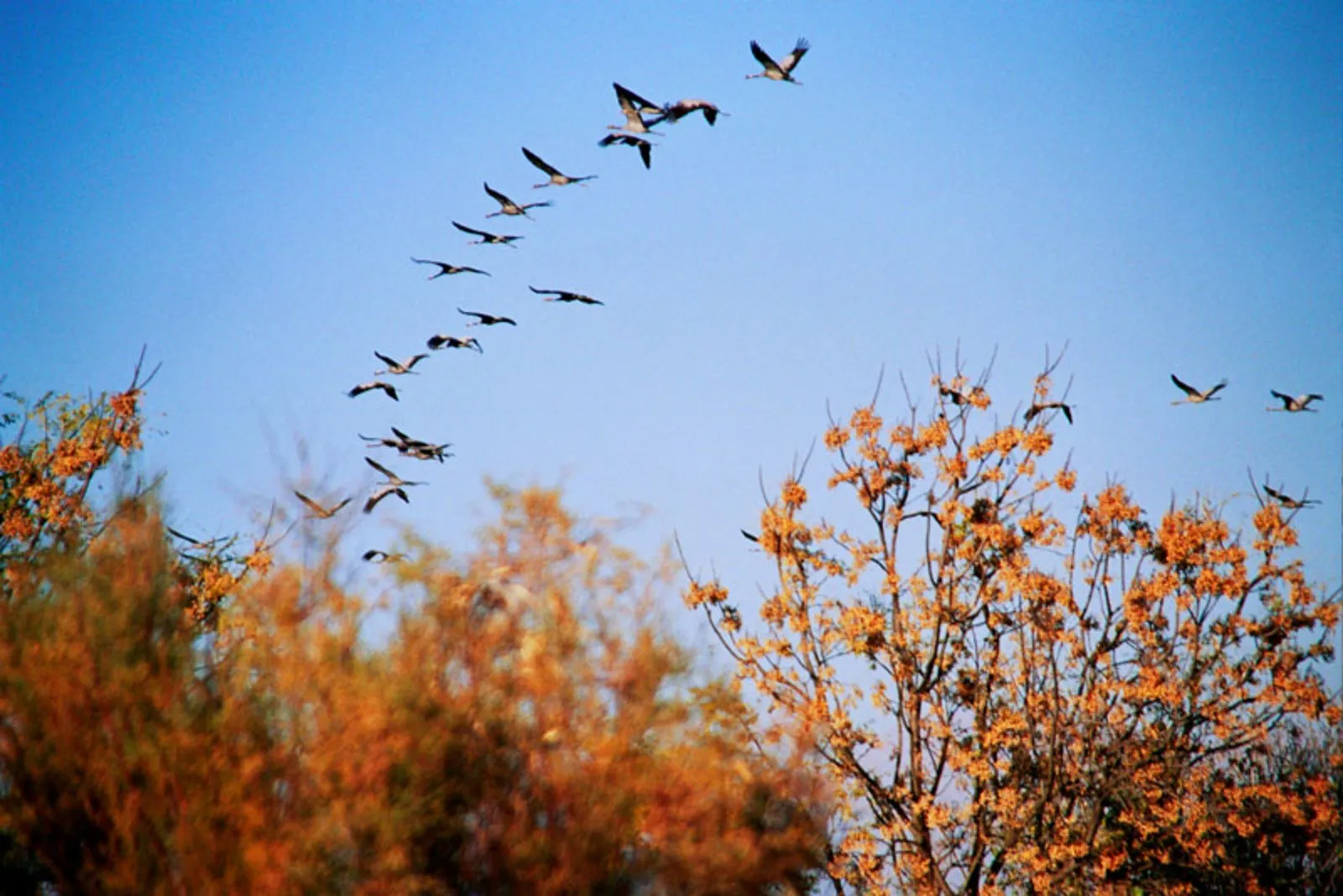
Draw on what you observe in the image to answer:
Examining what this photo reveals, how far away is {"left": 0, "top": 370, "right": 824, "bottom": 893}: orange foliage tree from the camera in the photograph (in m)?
9.08

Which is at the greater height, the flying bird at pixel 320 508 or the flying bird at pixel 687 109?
the flying bird at pixel 687 109

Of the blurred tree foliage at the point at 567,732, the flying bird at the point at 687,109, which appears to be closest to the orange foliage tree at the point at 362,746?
the blurred tree foliage at the point at 567,732

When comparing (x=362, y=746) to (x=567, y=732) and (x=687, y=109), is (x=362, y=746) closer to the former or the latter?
(x=567, y=732)

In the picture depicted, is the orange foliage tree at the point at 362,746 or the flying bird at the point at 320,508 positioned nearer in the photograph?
the orange foliage tree at the point at 362,746

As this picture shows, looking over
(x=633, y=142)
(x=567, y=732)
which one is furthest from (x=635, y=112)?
(x=567, y=732)


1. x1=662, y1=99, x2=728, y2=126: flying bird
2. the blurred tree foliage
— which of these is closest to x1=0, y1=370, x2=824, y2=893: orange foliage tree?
the blurred tree foliage

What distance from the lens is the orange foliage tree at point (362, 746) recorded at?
9.08m

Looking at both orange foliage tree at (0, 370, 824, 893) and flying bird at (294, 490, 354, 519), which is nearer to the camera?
orange foliage tree at (0, 370, 824, 893)

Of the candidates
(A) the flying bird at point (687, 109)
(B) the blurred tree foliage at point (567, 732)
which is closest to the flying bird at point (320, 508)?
(B) the blurred tree foliage at point (567, 732)

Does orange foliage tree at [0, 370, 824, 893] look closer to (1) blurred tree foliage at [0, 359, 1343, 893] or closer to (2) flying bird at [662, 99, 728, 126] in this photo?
(1) blurred tree foliage at [0, 359, 1343, 893]

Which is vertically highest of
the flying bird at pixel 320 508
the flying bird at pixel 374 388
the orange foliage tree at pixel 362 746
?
the flying bird at pixel 374 388

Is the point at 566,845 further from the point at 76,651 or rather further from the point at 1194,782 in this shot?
the point at 1194,782

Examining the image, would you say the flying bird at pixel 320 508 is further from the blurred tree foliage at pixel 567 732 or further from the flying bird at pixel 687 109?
the flying bird at pixel 687 109

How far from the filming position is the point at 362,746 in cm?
943
